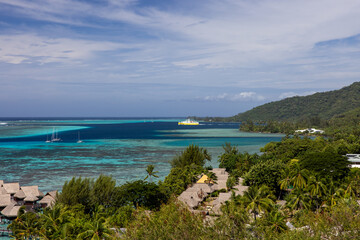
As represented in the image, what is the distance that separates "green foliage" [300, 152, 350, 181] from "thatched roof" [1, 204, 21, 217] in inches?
1229

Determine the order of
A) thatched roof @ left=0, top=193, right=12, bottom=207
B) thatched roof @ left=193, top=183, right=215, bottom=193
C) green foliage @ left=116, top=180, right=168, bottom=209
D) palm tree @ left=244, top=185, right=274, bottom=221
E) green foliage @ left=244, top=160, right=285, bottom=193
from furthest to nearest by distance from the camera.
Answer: thatched roof @ left=193, top=183, right=215, bottom=193 → green foliage @ left=244, top=160, right=285, bottom=193 → thatched roof @ left=0, top=193, right=12, bottom=207 → green foliage @ left=116, top=180, right=168, bottom=209 → palm tree @ left=244, top=185, right=274, bottom=221

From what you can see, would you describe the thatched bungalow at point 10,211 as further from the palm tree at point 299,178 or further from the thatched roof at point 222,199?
the palm tree at point 299,178

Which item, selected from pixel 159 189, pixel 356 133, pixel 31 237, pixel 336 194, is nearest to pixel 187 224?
pixel 31 237

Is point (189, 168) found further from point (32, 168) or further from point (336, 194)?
point (32, 168)

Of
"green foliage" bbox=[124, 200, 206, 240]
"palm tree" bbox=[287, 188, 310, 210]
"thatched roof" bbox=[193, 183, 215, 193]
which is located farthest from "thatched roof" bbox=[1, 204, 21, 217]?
"palm tree" bbox=[287, 188, 310, 210]

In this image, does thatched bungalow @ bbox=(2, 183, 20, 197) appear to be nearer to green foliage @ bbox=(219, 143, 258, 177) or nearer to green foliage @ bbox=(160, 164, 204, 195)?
green foliage @ bbox=(160, 164, 204, 195)

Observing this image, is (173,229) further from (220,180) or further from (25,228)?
(220,180)

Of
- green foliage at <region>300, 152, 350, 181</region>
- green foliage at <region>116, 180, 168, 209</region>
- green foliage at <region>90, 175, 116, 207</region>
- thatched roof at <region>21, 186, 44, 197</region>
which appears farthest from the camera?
green foliage at <region>300, 152, 350, 181</region>

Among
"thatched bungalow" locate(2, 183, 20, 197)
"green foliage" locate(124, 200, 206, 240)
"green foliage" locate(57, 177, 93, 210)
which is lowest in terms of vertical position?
"thatched bungalow" locate(2, 183, 20, 197)

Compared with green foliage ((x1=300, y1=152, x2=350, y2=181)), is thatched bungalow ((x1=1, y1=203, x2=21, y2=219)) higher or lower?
lower

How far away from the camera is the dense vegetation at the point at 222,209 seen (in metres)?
14.9

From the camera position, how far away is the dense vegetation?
14.9 metres

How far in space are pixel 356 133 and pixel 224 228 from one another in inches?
4241

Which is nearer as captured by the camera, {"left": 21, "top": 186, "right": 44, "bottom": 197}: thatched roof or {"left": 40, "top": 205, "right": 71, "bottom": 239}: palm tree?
{"left": 40, "top": 205, "right": 71, "bottom": 239}: palm tree
